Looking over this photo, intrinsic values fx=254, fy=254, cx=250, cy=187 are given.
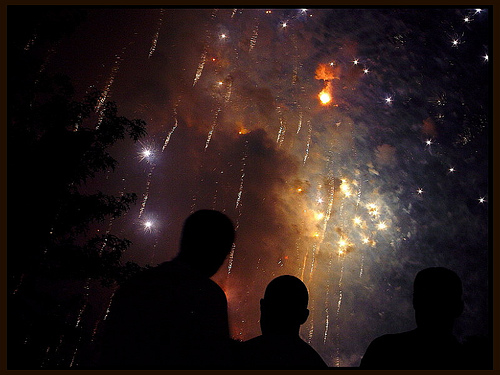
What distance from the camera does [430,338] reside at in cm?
188

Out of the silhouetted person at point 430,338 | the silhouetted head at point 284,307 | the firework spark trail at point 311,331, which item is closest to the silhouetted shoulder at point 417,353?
the silhouetted person at point 430,338

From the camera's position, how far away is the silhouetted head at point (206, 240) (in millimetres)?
1880

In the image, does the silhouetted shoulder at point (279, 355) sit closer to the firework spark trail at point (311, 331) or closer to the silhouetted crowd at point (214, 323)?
the silhouetted crowd at point (214, 323)

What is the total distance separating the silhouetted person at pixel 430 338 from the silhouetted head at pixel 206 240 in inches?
56.2

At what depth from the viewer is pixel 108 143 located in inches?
256

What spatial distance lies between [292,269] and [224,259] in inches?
1172

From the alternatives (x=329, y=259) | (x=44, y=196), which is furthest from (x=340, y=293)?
(x=44, y=196)

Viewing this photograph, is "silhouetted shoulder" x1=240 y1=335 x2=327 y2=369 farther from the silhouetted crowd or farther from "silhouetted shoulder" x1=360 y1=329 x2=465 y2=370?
"silhouetted shoulder" x1=360 y1=329 x2=465 y2=370

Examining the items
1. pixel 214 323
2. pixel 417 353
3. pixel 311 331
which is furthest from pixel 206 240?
pixel 311 331

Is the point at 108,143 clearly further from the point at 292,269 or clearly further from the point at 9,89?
the point at 292,269

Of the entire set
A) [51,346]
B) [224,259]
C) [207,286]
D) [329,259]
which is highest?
[329,259]

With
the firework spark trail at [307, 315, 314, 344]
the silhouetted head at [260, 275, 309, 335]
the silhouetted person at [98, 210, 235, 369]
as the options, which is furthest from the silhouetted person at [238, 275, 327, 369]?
the firework spark trail at [307, 315, 314, 344]

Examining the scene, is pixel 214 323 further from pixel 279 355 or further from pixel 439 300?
pixel 439 300

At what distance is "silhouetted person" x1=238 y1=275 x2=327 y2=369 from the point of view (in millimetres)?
1700
